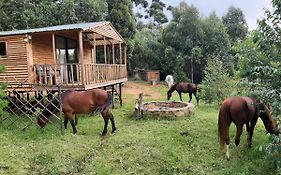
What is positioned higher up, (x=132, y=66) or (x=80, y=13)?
(x=80, y=13)

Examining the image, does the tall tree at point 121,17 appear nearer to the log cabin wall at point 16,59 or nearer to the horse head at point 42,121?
the log cabin wall at point 16,59

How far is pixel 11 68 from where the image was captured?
1326cm

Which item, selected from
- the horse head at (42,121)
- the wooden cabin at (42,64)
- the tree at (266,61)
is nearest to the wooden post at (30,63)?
the wooden cabin at (42,64)

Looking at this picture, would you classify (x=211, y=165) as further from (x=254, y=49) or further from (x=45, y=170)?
(x=45, y=170)

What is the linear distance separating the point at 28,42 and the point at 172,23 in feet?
75.2

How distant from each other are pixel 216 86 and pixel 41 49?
9744mm

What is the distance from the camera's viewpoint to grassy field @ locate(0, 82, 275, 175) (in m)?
8.12

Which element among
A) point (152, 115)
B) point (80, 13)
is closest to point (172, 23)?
point (80, 13)

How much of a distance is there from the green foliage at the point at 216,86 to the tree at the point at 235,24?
795 inches

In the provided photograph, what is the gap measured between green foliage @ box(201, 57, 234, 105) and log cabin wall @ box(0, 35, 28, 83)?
10.0 meters

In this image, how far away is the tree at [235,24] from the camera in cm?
3688

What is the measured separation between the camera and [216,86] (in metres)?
17.7

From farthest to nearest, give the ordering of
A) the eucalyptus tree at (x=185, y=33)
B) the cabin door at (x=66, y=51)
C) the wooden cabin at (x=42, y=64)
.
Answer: the eucalyptus tree at (x=185, y=33)
the cabin door at (x=66, y=51)
the wooden cabin at (x=42, y=64)

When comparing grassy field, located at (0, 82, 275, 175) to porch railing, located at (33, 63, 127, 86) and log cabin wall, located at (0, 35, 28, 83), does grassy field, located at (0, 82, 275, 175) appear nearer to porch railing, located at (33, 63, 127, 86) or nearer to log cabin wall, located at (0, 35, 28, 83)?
porch railing, located at (33, 63, 127, 86)
